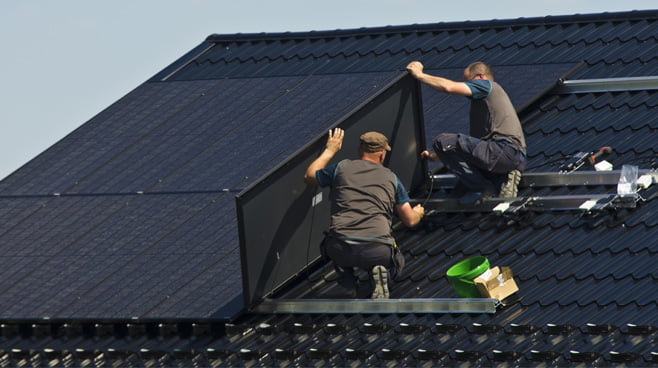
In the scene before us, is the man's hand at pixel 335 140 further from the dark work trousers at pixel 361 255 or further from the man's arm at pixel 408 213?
the dark work trousers at pixel 361 255

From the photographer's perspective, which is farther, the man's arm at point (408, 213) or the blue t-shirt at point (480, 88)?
the blue t-shirt at point (480, 88)

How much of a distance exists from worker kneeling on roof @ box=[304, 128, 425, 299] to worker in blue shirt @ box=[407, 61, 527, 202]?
3.13ft

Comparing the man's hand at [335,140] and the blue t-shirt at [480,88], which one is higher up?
the man's hand at [335,140]

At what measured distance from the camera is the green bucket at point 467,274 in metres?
15.5

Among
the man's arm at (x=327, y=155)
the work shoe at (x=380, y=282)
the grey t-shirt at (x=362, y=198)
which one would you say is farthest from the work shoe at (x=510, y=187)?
the work shoe at (x=380, y=282)

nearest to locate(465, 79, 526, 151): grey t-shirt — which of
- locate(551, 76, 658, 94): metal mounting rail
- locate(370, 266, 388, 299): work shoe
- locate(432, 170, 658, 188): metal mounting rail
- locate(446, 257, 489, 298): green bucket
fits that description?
locate(432, 170, 658, 188): metal mounting rail

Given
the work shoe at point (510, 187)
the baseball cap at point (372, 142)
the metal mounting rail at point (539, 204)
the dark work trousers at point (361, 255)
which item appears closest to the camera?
the dark work trousers at point (361, 255)

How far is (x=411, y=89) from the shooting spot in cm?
1827

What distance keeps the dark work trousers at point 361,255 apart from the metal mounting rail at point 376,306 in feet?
1.15

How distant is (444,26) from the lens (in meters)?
22.7

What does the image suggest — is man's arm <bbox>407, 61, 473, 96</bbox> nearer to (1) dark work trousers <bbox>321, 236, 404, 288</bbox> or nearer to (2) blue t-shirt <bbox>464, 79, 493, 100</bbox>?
(2) blue t-shirt <bbox>464, 79, 493, 100</bbox>

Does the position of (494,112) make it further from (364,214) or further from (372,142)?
(364,214)

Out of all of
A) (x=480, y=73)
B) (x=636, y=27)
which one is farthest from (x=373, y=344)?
(x=636, y=27)

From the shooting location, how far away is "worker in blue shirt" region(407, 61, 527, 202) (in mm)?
17141
